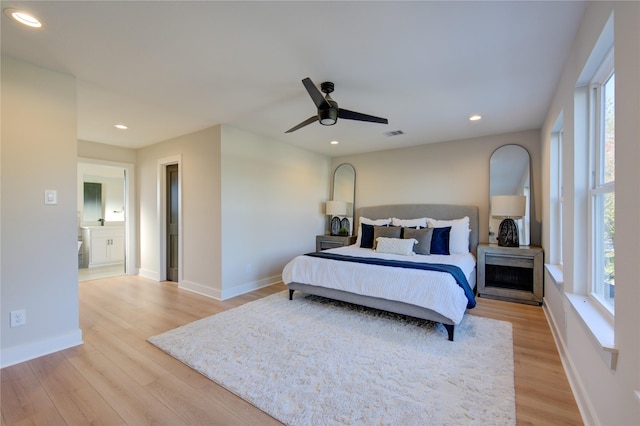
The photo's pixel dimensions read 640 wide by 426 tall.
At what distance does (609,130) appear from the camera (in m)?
1.73

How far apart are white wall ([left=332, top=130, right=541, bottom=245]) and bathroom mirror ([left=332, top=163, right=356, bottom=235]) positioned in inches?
4.3

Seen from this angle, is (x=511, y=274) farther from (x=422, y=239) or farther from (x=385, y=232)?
(x=385, y=232)

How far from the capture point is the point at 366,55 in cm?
227

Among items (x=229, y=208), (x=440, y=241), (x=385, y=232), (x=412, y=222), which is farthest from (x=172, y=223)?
(x=440, y=241)

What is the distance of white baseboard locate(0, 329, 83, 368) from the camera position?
7.41 feet

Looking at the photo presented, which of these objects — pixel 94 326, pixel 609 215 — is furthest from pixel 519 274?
pixel 94 326

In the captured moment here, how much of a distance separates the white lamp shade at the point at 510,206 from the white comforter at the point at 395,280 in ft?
2.88

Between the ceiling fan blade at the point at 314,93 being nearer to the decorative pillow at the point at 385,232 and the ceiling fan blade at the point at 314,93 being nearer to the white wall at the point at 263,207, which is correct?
the white wall at the point at 263,207

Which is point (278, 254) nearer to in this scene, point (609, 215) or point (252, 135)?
point (252, 135)

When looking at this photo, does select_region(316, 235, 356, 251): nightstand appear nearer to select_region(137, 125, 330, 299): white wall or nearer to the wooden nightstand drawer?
select_region(137, 125, 330, 299): white wall

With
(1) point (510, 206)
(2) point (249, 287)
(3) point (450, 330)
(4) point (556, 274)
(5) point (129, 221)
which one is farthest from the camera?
(5) point (129, 221)

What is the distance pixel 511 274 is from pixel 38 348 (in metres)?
5.81

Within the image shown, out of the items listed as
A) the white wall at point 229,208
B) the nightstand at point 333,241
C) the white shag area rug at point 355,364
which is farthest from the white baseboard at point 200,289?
the nightstand at point 333,241

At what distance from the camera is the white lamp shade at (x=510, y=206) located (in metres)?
4.00
